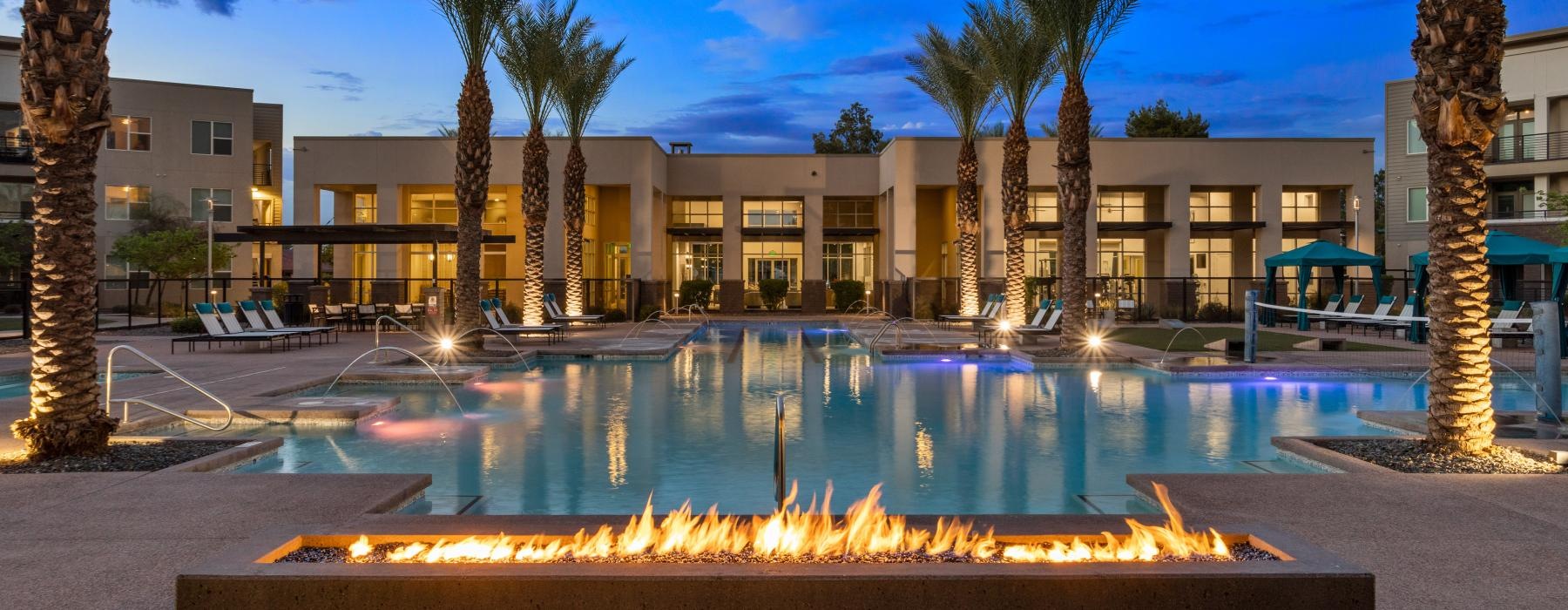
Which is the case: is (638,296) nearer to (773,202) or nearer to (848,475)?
(773,202)

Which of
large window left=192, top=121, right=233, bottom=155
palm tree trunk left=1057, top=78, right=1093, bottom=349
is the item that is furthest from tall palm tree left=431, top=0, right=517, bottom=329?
large window left=192, top=121, right=233, bottom=155

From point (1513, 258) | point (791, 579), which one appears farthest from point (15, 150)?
point (1513, 258)

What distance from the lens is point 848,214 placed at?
4353cm

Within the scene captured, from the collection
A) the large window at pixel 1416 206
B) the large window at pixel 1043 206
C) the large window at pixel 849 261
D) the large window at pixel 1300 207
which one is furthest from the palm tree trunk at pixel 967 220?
the large window at pixel 1416 206

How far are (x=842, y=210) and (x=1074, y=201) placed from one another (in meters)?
24.4

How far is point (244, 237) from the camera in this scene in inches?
1057

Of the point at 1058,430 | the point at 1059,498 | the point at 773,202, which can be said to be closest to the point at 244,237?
the point at 773,202

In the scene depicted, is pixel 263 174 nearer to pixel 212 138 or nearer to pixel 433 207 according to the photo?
pixel 212 138

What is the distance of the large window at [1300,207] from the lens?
40.2 metres

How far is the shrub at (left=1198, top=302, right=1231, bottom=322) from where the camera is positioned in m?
33.5

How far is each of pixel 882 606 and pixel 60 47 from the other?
734 centimetres

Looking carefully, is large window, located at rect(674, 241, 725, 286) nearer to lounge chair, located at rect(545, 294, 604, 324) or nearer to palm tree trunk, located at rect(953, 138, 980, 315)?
palm tree trunk, located at rect(953, 138, 980, 315)

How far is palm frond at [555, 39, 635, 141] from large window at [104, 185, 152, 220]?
22.9 metres

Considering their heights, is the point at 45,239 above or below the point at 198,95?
below
